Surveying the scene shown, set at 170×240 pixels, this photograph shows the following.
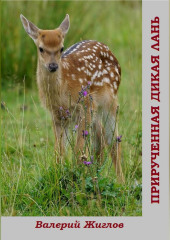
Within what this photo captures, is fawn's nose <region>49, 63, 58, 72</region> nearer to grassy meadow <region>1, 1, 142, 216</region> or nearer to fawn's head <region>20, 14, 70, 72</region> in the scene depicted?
fawn's head <region>20, 14, 70, 72</region>

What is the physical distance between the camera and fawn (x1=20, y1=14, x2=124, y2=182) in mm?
4824

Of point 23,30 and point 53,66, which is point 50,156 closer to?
point 53,66

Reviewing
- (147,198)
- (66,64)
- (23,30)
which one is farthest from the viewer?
(23,30)

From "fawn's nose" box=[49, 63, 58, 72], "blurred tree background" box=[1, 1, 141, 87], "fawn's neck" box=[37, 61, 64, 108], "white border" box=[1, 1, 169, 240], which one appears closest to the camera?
"white border" box=[1, 1, 169, 240]

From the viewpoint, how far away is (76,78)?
5.23 m

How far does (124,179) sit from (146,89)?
1022mm

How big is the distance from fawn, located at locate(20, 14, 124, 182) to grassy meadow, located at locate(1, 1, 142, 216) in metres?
0.15

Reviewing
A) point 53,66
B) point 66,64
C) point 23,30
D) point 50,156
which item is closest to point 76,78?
point 66,64

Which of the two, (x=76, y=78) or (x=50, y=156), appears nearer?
(x=50, y=156)

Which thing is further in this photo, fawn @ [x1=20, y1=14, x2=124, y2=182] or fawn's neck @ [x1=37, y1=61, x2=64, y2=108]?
fawn's neck @ [x1=37, y1=61, x2=64, y2=108]

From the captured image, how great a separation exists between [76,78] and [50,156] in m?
0.97

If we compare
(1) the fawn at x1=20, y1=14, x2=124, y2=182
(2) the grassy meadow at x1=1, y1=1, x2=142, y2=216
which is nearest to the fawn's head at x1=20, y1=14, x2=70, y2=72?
(1) the fawn at x1=20, y1=14, x2=124, y2=182

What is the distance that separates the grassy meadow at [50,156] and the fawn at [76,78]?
0.50ft
